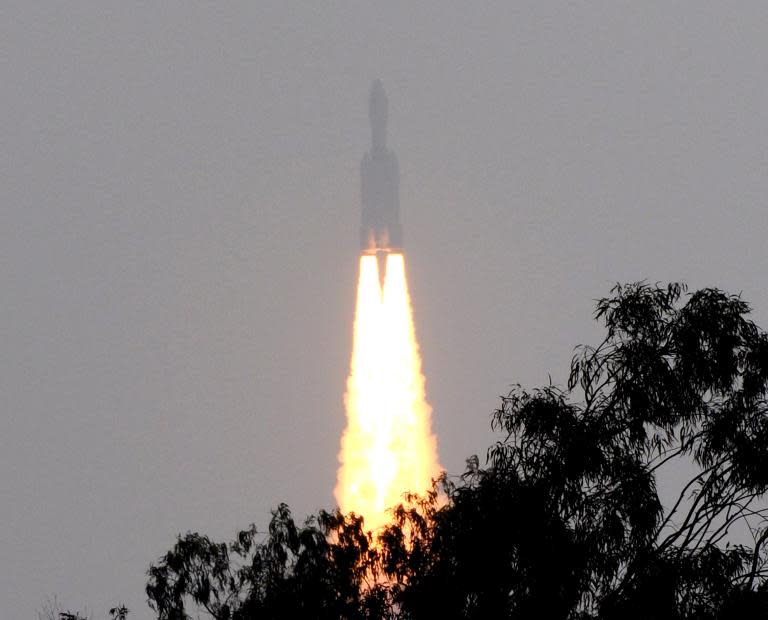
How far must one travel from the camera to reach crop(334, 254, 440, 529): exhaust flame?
116062mm

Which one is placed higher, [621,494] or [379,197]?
[379,197]

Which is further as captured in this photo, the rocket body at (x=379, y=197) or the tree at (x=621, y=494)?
the rocket body at (x=379, y=197)

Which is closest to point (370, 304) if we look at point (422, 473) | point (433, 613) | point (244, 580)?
point (422, 473)

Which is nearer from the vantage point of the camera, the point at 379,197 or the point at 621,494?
the point at 621,494

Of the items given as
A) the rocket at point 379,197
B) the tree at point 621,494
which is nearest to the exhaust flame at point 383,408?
the rocket at point 379,197

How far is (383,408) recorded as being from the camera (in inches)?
4749

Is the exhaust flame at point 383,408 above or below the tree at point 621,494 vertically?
above

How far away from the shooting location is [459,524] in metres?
49.4

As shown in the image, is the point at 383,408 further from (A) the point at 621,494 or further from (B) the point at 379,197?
(A) the point at 621,494

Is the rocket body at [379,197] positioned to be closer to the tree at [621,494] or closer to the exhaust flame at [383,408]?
the exhaust flame at [383,408]

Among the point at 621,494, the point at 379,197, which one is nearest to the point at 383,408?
the point at 379,197

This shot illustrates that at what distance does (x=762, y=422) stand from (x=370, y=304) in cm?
6885

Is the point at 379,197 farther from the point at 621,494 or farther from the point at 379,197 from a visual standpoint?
the point at 621,494

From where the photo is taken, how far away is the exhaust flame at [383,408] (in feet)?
381
